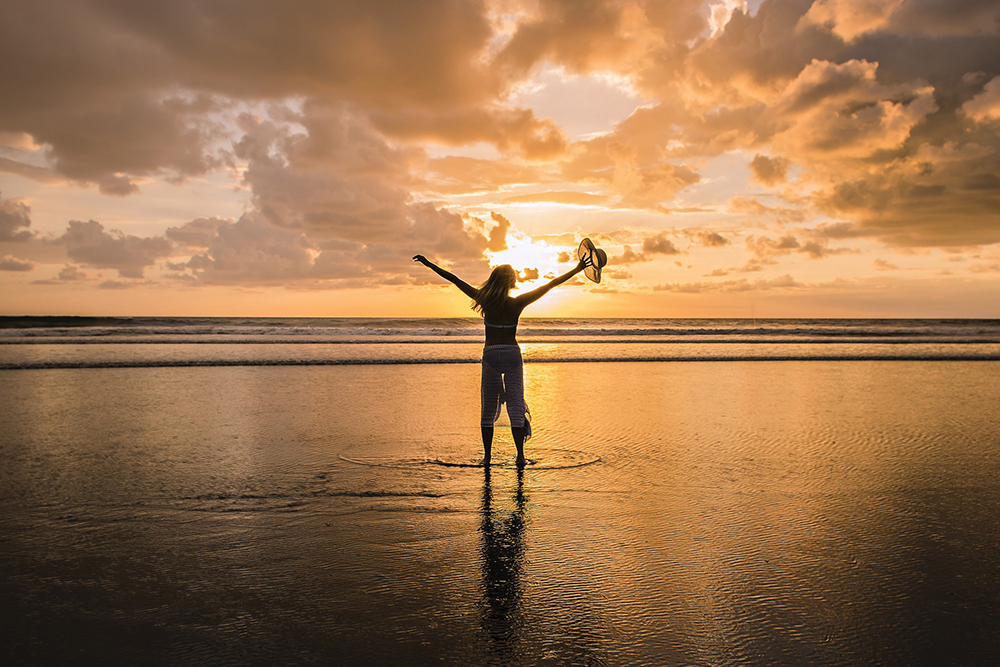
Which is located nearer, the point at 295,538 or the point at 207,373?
the point at 295,538

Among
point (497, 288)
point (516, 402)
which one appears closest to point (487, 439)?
point (516, 402)

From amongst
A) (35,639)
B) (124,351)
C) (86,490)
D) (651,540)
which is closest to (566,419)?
(651,540)

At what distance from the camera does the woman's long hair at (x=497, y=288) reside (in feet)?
20.7

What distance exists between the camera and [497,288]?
6355 mm

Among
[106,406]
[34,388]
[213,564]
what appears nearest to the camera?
[213,564]

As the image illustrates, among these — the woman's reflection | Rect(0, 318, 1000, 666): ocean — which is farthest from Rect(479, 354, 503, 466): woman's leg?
the woman's reflection

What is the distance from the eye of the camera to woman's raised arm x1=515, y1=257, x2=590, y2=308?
6246 mm

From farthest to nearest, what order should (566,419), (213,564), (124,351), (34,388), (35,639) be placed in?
(124,351)
(34,388)
(566,419)
(213,564)
(35,639)

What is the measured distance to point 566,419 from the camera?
30.0ft

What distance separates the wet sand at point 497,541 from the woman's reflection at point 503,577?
0.06 ft

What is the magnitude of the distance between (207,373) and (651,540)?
46.1 feet

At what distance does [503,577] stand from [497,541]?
574 millimetres

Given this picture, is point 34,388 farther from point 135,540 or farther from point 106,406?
point 135,540

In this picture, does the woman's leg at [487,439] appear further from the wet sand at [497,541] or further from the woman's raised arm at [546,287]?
the woman's raised arm at [546,287]
